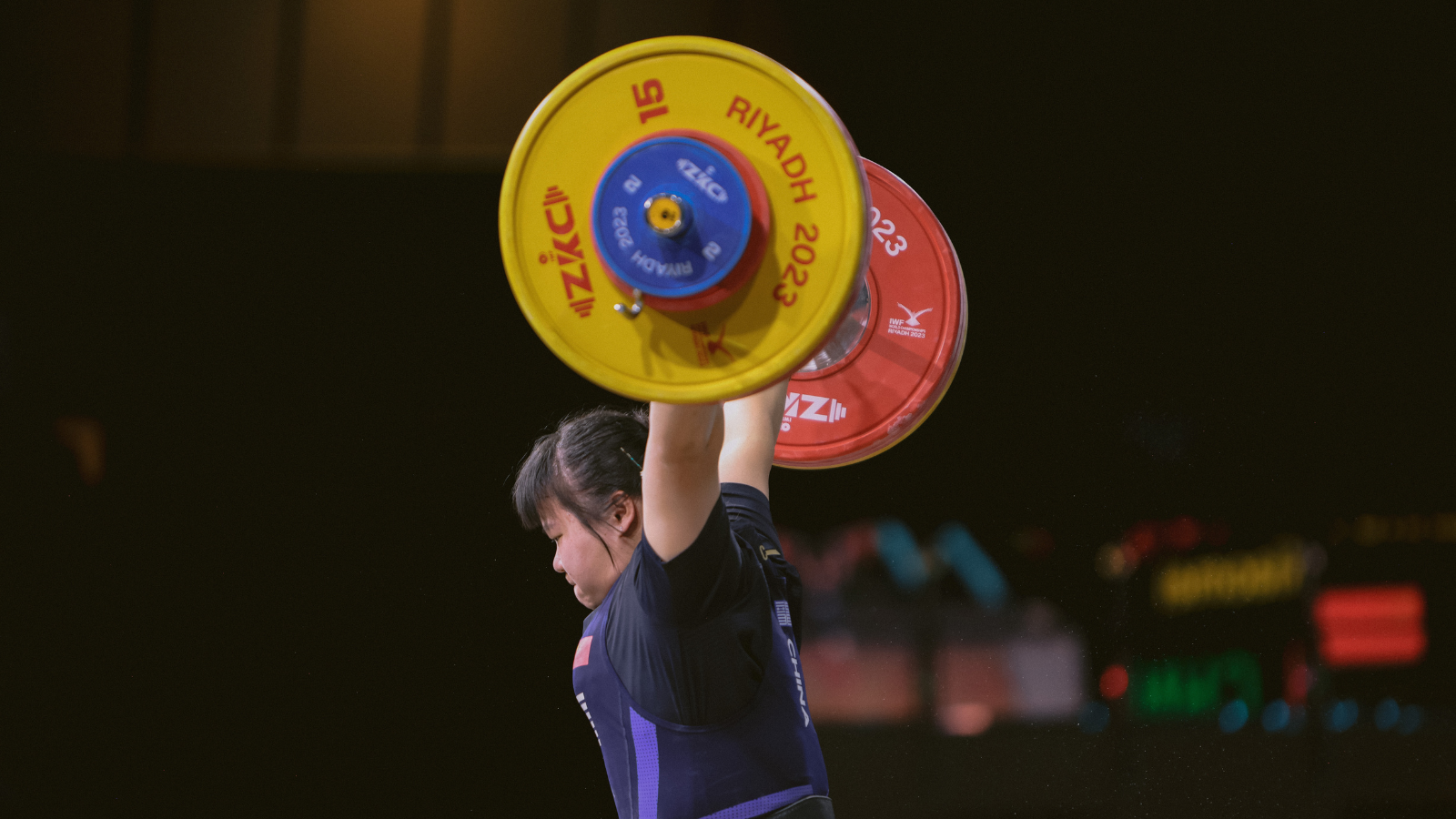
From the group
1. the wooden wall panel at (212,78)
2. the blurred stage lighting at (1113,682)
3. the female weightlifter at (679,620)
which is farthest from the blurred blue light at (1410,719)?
the wooden wall panel at (212,78)

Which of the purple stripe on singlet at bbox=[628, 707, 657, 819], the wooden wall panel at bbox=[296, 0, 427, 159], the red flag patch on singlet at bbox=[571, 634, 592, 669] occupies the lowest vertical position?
the purple stripe on singlet at bbox=[628, 707, 657, 819]

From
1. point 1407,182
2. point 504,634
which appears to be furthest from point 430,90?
point 1407,182

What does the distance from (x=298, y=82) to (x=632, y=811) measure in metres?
Answer: 3.45

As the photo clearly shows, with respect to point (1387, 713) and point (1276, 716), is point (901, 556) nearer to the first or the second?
point (1276, 716)

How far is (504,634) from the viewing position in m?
4.17

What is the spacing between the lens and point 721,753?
4.48 feet

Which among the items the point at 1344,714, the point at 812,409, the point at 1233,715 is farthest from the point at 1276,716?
the point at 812,409

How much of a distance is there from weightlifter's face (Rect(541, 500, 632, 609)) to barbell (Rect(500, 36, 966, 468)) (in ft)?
1.30

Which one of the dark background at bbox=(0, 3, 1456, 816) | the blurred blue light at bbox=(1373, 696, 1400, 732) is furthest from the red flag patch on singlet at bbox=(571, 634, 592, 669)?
the blurred blue light at bbox=(1373, 696, 1400, 732)

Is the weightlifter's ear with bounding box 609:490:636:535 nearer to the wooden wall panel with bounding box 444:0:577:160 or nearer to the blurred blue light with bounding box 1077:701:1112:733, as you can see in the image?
the wooden wall panel with bounding box 444:0:577:160

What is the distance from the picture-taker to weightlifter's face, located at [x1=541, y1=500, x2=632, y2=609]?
1578 millimetres

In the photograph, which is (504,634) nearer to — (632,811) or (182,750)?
(182,750)

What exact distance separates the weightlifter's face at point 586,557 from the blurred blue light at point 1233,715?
5.98 metres

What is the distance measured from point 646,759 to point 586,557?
1.01ft
